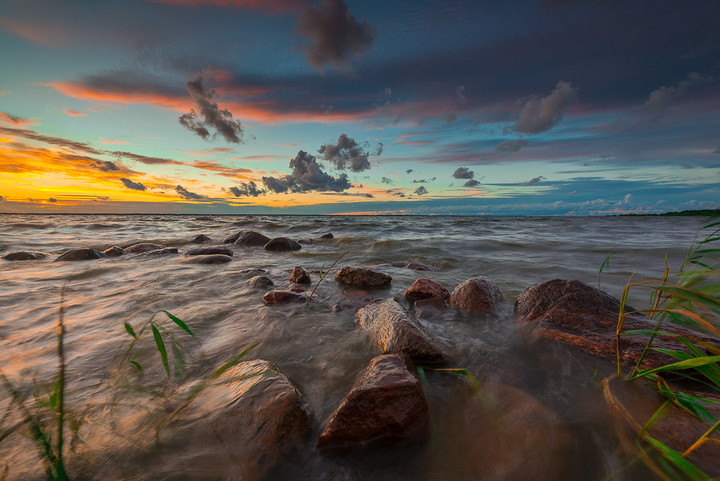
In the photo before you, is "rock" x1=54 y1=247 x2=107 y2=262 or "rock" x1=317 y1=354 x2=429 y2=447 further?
"rock" x1=54 y1=247 x2=107 y2=262

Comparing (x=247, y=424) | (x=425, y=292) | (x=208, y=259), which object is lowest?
(x=208, y=259)

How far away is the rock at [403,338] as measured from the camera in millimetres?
2100

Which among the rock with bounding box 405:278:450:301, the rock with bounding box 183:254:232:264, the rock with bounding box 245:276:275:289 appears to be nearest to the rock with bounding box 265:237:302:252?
the rock with bounding box 183:254:232:264

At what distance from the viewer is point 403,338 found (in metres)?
2.16

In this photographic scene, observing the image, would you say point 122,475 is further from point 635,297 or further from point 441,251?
point 441,251

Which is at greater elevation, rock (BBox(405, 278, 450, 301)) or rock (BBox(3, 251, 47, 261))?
rock (BBox(405, 278, 450, 301))

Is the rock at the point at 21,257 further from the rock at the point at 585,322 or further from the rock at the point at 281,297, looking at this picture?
the rock at the point at 585,322

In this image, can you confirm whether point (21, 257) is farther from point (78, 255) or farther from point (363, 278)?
point (363, 278)

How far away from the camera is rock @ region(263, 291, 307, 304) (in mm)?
3404

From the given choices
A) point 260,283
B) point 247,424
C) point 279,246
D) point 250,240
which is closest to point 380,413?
point 247,424

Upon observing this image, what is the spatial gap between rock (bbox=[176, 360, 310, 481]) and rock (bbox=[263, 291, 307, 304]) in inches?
68.2

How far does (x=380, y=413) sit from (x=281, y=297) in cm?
226

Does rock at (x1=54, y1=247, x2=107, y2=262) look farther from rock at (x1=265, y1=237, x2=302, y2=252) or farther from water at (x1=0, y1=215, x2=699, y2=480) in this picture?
rock at (x1=265, y1=237, x2=302, y2=252)

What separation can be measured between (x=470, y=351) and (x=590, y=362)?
2.57ft
